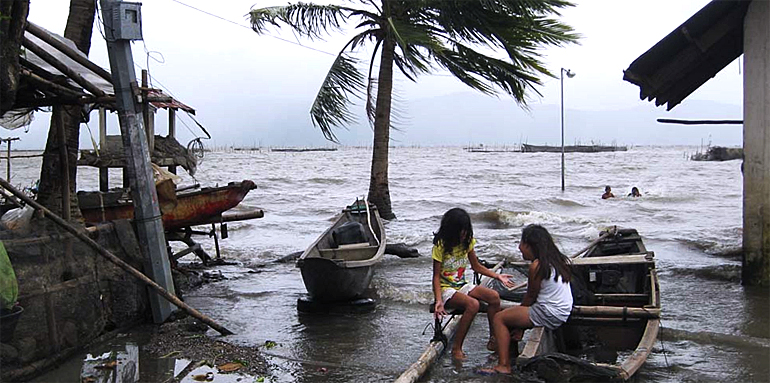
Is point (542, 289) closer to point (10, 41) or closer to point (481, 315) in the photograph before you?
point (481, 315)

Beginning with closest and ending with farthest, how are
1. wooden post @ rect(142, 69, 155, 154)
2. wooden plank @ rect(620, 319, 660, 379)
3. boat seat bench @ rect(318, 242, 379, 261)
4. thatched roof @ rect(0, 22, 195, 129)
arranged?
wooden plank @ rect(620, 319, 660, 379) → thatched roof @ rect(0, 22, 195, 129) → wooden post @ rect(142, 69, 155, 154) → boat seat bench @ rect(318, 242, 379, 261)

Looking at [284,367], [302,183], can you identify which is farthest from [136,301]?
[302,183]

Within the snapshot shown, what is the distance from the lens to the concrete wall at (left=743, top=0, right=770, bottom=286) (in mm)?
8188

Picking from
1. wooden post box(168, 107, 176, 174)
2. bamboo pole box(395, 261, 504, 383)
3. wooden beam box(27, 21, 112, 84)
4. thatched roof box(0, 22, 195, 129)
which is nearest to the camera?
bamboo pole box(395, 261, 504, 383)

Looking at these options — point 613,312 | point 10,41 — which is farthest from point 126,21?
point 613,312

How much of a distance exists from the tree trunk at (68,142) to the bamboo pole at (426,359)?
161 inches

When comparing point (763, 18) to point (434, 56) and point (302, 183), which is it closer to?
point (434, 56)

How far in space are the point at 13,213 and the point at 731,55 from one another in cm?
1014

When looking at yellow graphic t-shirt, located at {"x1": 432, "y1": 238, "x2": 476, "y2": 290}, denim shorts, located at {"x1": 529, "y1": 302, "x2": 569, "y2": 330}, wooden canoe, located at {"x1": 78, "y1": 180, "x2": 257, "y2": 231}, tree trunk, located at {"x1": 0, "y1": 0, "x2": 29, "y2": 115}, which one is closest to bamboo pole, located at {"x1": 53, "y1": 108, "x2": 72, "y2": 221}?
tree trunk, located at {"x1": 0, "y1": 0, "x2": 29, "y2": 115}

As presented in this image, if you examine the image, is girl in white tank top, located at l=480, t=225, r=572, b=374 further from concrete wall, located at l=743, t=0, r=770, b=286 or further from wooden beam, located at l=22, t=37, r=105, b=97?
wooden beam, located at l=22, t=37, r=105, b=97

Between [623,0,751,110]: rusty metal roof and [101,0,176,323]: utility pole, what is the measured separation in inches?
255

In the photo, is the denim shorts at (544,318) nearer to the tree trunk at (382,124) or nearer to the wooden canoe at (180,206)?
the wooden canoe at (180,206)

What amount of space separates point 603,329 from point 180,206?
22.4 ft

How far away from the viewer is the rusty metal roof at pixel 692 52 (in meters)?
8.76
